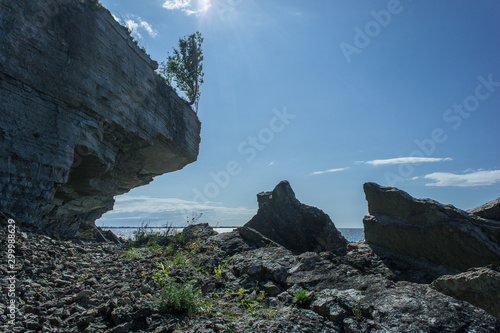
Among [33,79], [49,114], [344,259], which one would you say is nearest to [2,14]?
[33,79]

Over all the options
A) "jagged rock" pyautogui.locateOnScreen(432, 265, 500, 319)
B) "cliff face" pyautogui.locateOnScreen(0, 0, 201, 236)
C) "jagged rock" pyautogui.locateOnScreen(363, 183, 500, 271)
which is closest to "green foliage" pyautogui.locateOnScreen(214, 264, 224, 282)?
"jagged rock" pyautogui.locateOnScreen(363, 183, 500, 271)

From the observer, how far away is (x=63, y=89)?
8.80 meters

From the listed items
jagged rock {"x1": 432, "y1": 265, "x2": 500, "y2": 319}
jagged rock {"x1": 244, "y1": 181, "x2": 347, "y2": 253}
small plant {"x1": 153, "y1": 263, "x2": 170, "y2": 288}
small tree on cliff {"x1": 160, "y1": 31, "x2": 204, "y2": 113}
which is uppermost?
small tree on cliff {"x1": 160, "y1": 31, "x2": 204, "y2": 113}

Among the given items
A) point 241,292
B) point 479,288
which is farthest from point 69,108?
point 479,288

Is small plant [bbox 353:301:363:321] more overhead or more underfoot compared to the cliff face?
more underfoot

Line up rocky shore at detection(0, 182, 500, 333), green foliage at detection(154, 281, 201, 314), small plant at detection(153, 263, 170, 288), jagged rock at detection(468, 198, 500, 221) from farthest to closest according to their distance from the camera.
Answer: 1. jagged rock at detection(468, 198, 500, 221)
2. small plant at detection(153, 263, 170, 288)
3. green foliage at detection(154, 281, 201, 314)
4. rocky shore at detection(0, 182, 500, 333)

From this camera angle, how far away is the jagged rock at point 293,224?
9.38m

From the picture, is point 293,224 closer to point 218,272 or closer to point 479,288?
point 218,272

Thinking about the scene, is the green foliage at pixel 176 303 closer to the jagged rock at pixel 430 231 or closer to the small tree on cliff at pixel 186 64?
the jagged rock at pixel 430 231

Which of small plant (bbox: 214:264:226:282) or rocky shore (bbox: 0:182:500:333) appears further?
small plant (bbox: 214:264:226:282)

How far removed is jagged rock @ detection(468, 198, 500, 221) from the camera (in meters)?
6.96

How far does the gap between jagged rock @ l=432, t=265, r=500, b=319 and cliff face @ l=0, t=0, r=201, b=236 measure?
33.9 ft

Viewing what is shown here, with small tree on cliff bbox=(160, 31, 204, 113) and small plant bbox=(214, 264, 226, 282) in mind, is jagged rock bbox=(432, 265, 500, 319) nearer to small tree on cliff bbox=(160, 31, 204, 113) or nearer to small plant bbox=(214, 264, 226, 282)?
small plant bbox=(214, 264, 226, 282)

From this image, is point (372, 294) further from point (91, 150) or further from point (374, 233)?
point (91, 150)
